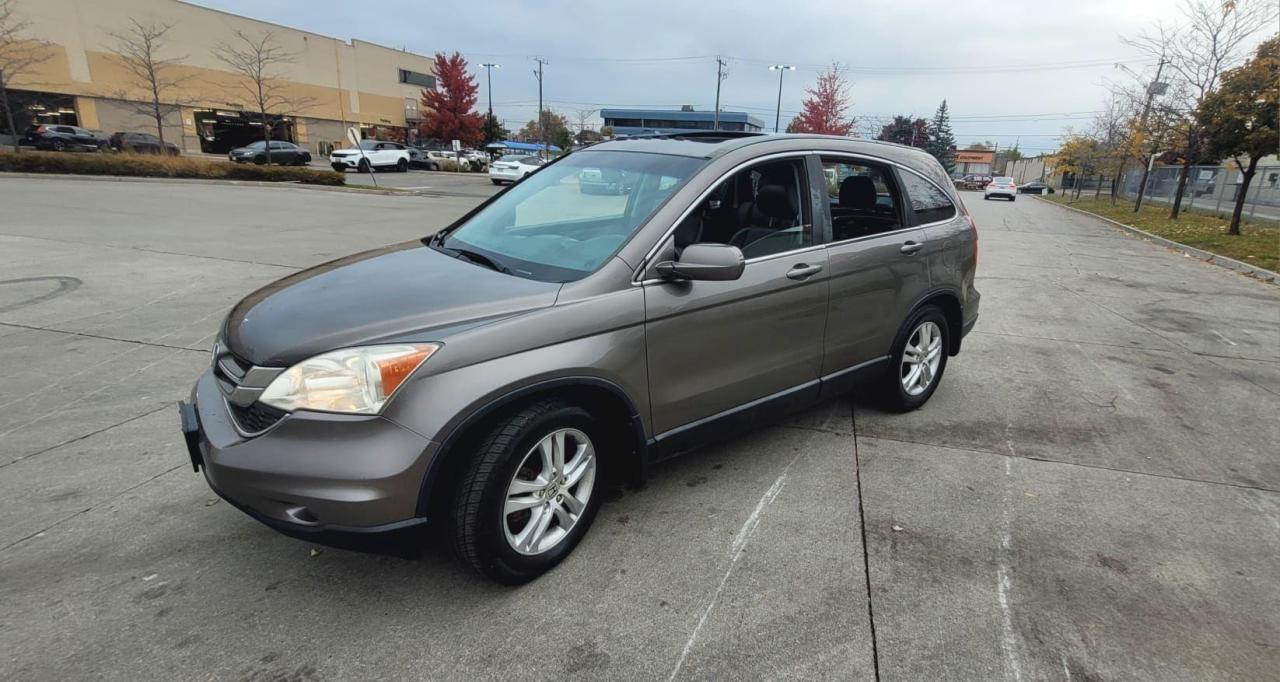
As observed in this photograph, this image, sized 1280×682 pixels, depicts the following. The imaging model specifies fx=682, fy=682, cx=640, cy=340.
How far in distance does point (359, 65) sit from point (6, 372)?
59592 millimetres

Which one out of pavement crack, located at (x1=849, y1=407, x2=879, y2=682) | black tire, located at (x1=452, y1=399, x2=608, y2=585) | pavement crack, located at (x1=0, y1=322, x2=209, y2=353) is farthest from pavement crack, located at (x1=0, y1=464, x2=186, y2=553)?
pavement crack, located at (x1=849, y1=407, x2=879, y2=682)

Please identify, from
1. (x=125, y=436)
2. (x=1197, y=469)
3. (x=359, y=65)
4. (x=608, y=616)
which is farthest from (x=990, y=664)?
(x=359, y=65)

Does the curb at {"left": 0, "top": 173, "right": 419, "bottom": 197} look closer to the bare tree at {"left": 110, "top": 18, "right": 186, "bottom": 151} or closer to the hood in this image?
the bare tree at {"left": 110, "top": 18, "right": 186, "bottom": 151}

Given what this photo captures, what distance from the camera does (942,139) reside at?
3693 inches

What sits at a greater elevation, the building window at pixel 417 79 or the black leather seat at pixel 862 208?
the building window at pixel 417 79

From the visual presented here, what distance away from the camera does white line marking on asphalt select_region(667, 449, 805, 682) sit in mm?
Result: 2439

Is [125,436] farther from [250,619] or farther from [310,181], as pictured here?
[310,181]

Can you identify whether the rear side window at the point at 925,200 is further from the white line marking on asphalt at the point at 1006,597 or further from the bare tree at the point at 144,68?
the bare tree at the point at 144,68

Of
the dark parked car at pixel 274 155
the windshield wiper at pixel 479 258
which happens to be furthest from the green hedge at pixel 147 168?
the windshield wiper at pixel 479 258

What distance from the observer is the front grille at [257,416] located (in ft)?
7.73

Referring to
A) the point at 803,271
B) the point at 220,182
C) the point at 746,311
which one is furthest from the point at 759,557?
the point at 220,182

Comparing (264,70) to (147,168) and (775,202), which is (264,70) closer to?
(147,168)

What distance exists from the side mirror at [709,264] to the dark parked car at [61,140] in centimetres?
3912

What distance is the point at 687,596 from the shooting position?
2.71 m
